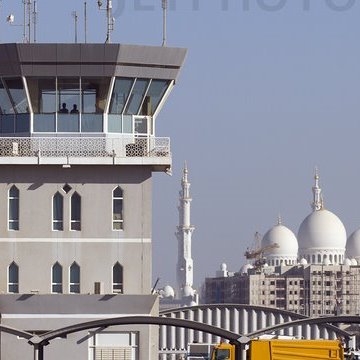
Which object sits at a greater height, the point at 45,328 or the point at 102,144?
the point at 102,144

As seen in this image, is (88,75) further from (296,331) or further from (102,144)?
(296,331)


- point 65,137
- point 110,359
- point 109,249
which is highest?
point 65,137

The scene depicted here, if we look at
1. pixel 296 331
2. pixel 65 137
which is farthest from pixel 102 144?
pixel 296 331

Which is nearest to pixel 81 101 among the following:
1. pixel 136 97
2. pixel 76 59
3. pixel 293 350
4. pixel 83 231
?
pixel 76 59

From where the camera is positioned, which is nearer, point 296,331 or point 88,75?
point 88,75

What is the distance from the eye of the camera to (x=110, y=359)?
45.8m

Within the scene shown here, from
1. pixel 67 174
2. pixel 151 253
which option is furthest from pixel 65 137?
pixel 151 253

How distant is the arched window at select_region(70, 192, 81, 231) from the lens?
46.6 meters

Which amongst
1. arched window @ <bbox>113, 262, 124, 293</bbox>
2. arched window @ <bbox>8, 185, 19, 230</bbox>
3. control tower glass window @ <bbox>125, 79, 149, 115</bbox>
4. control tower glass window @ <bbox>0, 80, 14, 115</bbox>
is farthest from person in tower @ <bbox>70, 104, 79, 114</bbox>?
arched window @ <bbox>113, 262, 124, 293</bbox>

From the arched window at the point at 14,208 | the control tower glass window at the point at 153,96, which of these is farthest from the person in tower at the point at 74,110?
the arched window at the point at 14,208

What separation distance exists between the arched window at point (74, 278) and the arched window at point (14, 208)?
180 centimetres

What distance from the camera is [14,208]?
46531 mm

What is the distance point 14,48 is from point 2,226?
4646 millimetres

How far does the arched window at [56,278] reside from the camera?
152 feet
